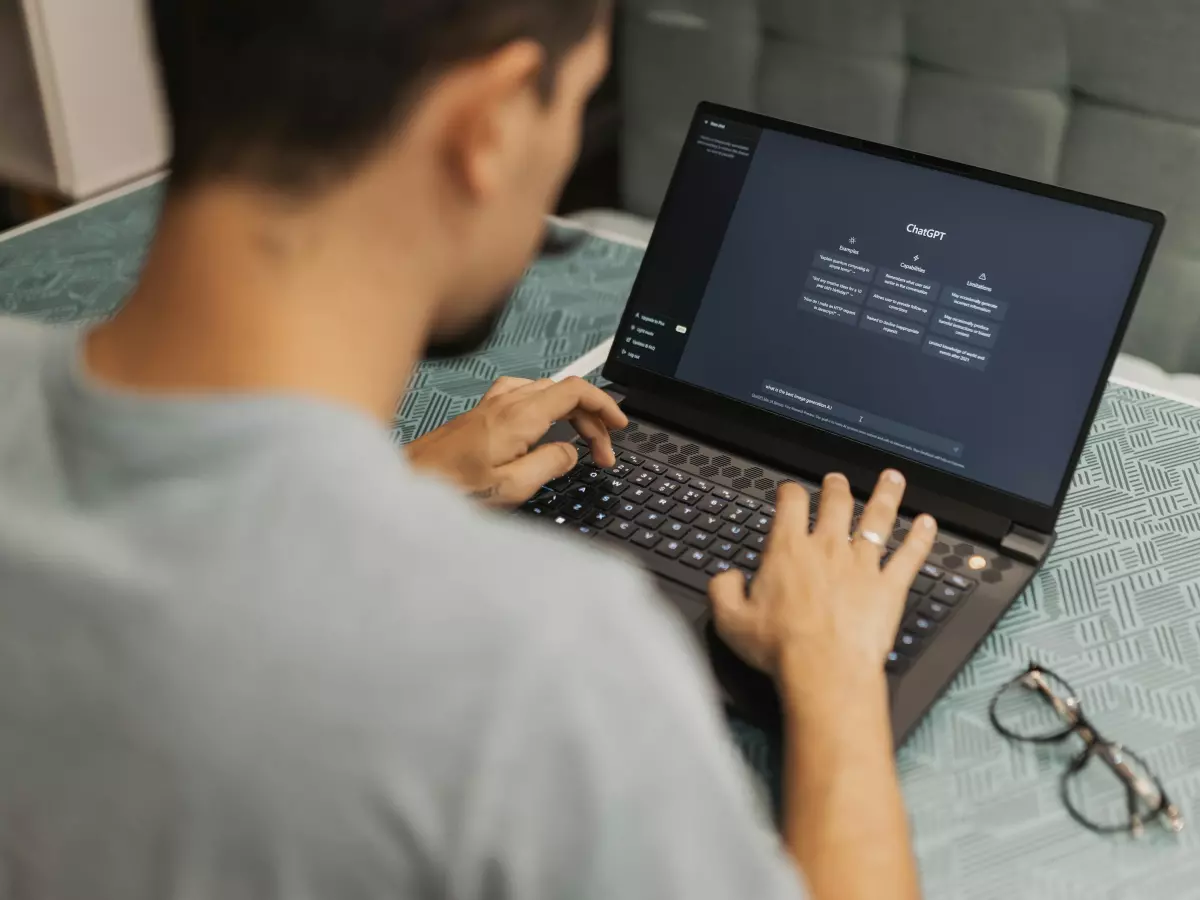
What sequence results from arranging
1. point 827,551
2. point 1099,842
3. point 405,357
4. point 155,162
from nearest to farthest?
point 405,357 → point 1099,842 → point 827,551 → point 155,162

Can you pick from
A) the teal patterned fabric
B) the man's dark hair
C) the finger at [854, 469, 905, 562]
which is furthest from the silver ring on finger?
the man's dark hair

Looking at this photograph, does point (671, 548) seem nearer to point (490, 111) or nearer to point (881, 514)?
point (881, 514)

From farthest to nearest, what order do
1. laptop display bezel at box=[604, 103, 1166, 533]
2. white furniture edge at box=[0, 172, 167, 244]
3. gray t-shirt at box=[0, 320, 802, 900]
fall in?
white furniture edge at box=[0, 172, 167, 244] → laptop display bezel at box=[604, 103, 1166, 533] → gray t-shirt at box=[0, 320, 802, 900]

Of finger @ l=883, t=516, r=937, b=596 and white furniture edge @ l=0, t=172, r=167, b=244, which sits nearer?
finger @ l=883, t=516, r=937, b=596

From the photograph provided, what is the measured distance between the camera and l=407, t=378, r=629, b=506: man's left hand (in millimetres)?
867

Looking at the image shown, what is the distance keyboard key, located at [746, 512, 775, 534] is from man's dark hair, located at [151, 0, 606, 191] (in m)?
0.45

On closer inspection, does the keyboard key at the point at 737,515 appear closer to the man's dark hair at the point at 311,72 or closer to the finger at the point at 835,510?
the finger at the point at 835,510

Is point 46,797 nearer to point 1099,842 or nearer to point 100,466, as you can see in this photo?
point 100,466

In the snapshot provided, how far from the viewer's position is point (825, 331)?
93 cm

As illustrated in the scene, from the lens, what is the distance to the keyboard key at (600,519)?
87 cm

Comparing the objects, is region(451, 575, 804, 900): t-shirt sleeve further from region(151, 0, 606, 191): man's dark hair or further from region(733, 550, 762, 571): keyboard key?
region(733, 550, 762, 571): keyboard key

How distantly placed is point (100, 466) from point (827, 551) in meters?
0.46

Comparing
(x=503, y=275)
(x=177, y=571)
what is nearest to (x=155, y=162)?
(x=503, y=275)

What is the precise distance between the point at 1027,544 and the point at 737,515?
204 millimetres
